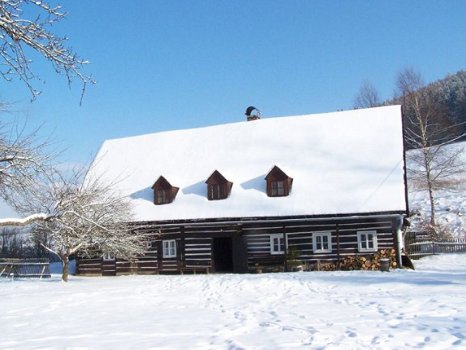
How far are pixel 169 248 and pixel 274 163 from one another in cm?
736

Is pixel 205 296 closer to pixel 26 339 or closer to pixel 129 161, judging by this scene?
pixel 26 339

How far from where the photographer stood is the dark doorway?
2723 centimetres

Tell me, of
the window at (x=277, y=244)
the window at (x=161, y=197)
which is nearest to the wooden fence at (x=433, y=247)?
the window at (x=277, y=244)

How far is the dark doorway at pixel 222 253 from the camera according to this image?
27230mm

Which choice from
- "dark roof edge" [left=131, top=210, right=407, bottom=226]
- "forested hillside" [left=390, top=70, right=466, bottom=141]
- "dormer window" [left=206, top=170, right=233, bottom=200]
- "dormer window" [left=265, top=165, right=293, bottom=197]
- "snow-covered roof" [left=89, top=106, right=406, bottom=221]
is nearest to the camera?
"dark roof edge" [left=131, top=210, right=407, bottom=226]

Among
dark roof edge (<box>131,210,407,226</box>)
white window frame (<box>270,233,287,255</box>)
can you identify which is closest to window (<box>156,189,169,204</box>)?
dark roof edge (<box>131,210,407,226</box>)

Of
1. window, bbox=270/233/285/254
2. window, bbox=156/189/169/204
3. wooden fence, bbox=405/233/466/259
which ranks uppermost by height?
window, bbox=156/189/169/204

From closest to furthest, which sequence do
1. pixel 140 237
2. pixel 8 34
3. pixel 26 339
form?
1. pixel 8 34
2. pixel 26 339
3. pixel 140 237

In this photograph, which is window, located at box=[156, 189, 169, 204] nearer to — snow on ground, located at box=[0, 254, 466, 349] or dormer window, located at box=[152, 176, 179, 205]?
dormer window, located at box=[152, 176, 179, 205]

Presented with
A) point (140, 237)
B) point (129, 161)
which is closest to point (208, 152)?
point (129, 161)

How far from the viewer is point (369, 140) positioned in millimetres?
27078

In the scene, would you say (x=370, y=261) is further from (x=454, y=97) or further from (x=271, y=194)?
(x=454, y=97)

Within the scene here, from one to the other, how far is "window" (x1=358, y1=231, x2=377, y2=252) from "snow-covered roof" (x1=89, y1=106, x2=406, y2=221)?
1.48m

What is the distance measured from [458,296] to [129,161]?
2292 centimetres
